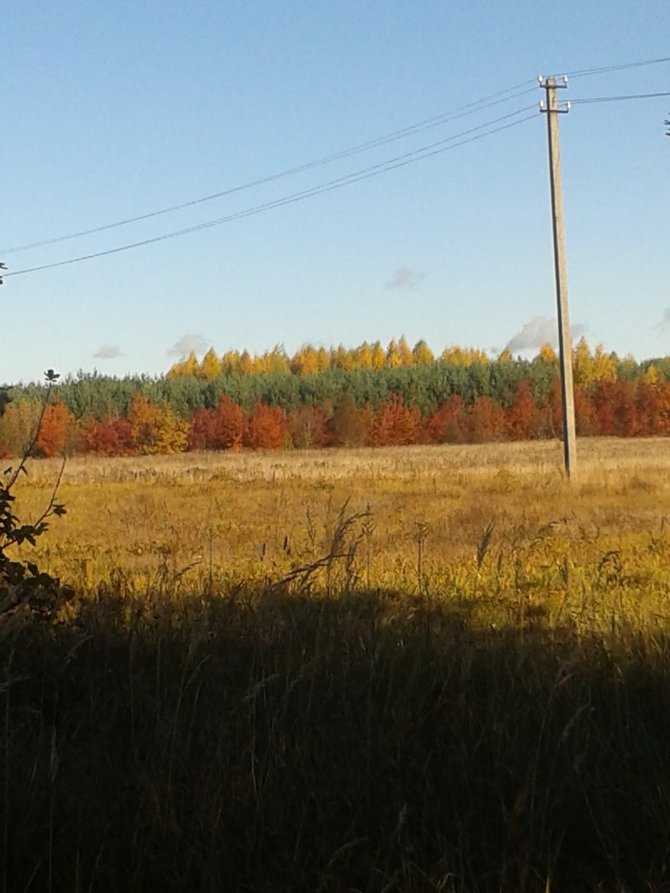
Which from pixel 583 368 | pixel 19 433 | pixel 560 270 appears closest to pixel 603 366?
pixel 583 368

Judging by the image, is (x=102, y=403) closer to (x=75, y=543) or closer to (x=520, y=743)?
(x=75, y=543)

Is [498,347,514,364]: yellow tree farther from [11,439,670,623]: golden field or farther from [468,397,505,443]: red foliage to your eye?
[11,439,670,623]: golden field

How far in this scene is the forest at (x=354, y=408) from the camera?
293ft

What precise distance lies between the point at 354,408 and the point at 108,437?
22299 mm

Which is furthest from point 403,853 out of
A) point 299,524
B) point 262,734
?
point 299,524

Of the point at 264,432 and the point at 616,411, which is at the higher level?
the point at 616,411

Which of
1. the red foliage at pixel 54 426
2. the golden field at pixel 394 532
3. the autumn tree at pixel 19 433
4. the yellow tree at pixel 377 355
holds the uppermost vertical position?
the yellow tree at pixel 377 355

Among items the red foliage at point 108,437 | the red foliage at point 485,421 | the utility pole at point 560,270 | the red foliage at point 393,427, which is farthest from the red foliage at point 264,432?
the utility pole at point 560,270

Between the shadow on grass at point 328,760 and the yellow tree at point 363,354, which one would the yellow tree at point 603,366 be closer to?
the yellow tree at point 363,354

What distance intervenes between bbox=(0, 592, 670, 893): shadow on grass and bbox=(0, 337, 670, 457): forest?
7670 cm

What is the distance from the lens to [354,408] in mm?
→ 92062

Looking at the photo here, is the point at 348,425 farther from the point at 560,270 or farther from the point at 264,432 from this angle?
the point at 560,270

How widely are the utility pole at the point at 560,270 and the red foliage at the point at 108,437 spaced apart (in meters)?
64.8

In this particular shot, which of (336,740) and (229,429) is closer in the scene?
(336,740)
